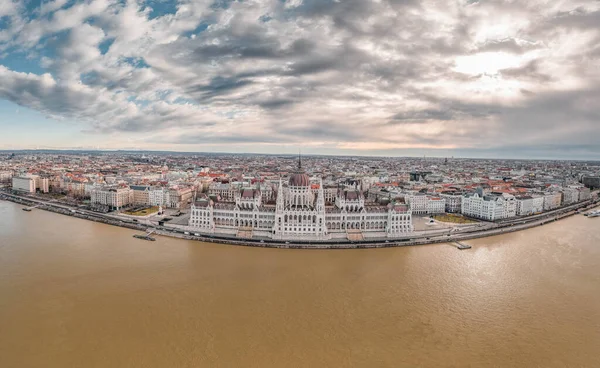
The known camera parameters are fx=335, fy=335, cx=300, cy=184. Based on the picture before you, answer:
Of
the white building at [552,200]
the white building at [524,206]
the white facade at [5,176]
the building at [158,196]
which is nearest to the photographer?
the white building at [524,206]

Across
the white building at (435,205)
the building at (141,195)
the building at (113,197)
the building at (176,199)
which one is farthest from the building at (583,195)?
the building at (113,197)

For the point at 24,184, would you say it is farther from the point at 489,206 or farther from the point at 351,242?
the point at 489,206

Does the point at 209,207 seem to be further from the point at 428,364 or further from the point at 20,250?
the point at 428,364

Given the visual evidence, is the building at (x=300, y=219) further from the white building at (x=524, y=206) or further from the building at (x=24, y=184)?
the building at (x=24, y=184)

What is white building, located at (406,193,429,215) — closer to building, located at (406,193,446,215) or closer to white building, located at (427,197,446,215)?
building, located at (406,193,446,215)

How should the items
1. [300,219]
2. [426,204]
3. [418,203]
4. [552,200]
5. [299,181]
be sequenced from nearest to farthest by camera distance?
1. [300,219]
2. [299,181]
3. [418,203]
4. [426,204]
5. [552,200]


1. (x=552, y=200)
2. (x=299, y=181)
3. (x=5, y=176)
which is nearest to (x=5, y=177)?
(x=5, y=176)

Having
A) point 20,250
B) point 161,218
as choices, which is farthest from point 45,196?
point 20,250
